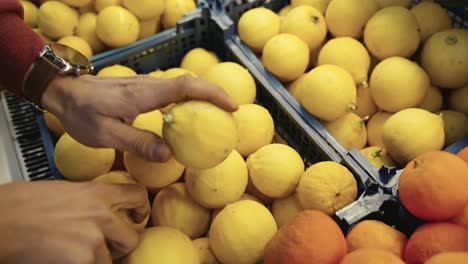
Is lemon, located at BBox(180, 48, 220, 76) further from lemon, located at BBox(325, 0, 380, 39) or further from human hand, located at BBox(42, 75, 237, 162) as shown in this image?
human hand, located at BBox(42, 75, 237, 162)

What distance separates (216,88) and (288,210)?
0.48m

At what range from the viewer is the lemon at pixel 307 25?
1.58 m

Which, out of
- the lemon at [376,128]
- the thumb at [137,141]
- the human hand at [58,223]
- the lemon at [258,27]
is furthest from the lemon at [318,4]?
the human hand at [58,223]

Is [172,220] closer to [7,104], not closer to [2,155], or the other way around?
[2,155]

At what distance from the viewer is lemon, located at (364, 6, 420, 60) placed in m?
1.45

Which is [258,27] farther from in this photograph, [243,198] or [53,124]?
[53,124]

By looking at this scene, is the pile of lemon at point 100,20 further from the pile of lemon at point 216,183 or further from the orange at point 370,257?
the orange at point 370,257

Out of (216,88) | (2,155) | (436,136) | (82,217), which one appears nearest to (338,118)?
(436,136)

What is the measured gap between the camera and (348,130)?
1.42 meters

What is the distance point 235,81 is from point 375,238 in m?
0.68

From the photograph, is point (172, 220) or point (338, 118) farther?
point (338, 118)

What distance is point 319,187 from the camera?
117 centimetres

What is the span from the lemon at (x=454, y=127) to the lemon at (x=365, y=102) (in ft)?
0.75

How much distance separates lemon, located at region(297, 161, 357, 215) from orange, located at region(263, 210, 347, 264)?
0.37ft
